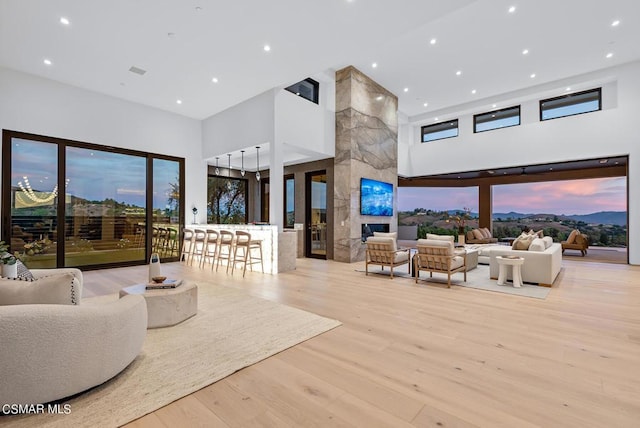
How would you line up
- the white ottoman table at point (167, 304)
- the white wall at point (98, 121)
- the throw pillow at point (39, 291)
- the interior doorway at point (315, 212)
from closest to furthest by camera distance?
the throw pillow at point (39, 291) < the white ottoman table at point (167, 304) < the white wall at point (98, 121) < the interior doorway at point (315, 212)

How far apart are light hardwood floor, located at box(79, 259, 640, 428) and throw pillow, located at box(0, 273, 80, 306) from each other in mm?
1000

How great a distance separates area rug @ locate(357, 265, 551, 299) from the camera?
4.63 metres

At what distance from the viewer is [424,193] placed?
1633 cm

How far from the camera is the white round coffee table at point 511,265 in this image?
499 cm

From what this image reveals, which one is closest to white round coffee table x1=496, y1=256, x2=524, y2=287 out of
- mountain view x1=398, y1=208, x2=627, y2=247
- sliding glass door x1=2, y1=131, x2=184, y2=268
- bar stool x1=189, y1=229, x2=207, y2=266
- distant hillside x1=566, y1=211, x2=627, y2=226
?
bar stool x1=189, y1=229, x2=207, y2=266

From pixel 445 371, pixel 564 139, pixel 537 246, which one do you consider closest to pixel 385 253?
pixel 537 246

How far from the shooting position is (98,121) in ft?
21.8

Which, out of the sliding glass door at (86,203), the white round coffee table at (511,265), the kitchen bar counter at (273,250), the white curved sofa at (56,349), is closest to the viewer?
the white curved sofa at (56,349)

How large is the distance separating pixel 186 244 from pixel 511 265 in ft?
24.9

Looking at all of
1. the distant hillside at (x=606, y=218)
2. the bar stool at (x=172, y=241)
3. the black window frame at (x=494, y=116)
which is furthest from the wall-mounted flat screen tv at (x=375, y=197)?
the distant hillside at (x=606, y=218)

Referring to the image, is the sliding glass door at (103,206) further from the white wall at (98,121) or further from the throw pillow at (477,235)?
the throw pillow at (477,235)

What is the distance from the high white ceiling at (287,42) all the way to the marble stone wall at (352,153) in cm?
64

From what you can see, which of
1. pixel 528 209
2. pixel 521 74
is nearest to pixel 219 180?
pixel 521 74

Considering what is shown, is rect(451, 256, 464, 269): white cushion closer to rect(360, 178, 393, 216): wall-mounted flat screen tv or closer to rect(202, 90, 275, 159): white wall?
rect(360, 178, 393, 216): wall-mounted flat screen tv
